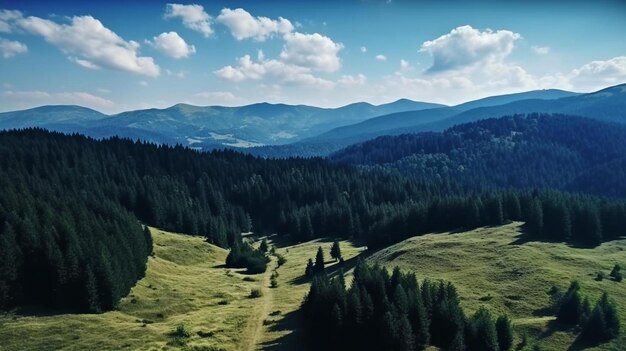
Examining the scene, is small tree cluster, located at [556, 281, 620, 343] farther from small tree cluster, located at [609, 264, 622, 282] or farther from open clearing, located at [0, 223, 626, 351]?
small tree cluster, located at [609, 264, 622, 282]

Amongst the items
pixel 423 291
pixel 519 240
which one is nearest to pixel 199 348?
pixel 423 291

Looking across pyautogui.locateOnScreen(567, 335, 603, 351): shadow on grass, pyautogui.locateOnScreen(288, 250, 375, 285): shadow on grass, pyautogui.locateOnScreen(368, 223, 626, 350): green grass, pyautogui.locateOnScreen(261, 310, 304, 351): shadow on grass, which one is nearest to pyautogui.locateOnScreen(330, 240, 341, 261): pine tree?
pyautogui.locateOnScreen(288, 250, 375, 285): shadow on grass

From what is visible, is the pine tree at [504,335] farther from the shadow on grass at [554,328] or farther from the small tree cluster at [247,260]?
the small tree cluster at [247,260]

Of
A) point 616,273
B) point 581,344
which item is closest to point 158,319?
point 581,344

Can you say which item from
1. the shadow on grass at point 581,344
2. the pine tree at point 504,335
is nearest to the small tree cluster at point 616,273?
the shadow on grass at point 581,344

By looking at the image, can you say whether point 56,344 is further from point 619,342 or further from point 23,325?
point 619,342

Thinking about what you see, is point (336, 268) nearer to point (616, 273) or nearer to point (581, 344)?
point (616, 273)
